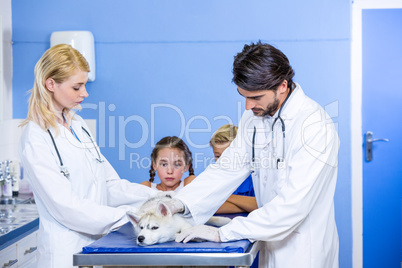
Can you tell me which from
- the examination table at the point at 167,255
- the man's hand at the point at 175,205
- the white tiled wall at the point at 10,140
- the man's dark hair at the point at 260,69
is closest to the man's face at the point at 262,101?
the man's dark hair at the point at 260,69

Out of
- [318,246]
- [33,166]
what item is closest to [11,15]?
[33,166]

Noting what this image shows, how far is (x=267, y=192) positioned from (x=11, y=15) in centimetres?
267

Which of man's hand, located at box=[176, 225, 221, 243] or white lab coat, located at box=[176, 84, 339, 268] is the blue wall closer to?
white lab coat, located at box=[176, 84, 339, 268]

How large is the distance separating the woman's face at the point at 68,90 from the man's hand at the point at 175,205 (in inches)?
23.1

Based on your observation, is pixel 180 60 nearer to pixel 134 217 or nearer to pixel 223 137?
pixel 223 137

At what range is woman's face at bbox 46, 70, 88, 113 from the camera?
2.01 metres

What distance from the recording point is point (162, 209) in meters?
1.77

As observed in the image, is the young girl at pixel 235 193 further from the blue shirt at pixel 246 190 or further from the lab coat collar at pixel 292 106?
the lab coat collar at pixel 292 106

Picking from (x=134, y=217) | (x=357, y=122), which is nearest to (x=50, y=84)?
(x=134, y=217)

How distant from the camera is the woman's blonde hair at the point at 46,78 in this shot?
6.45ft

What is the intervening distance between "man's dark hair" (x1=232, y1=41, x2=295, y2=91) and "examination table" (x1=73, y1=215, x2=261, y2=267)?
0.65 m

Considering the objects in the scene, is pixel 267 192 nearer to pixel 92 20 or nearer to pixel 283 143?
pixel 283 143


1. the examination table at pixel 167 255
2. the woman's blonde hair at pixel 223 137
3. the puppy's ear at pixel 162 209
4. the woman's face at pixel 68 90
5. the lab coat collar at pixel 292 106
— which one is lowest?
the examination table at pixel 167 255

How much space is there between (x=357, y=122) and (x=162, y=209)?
7.57 feet
